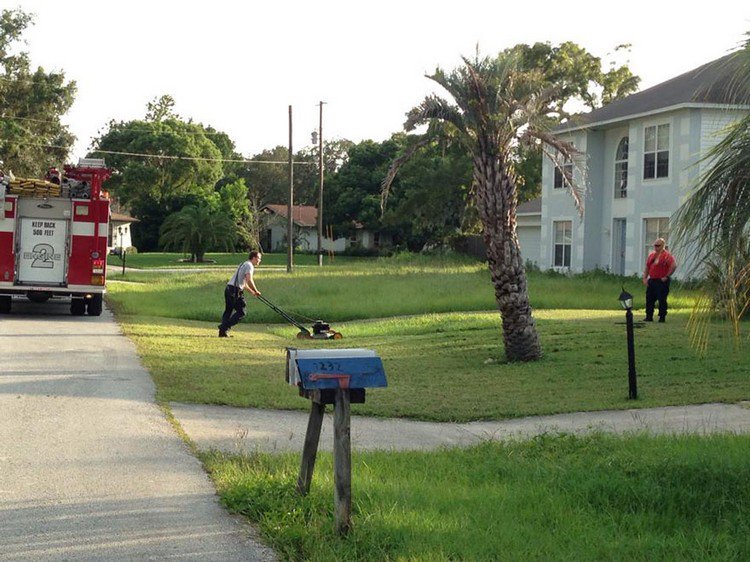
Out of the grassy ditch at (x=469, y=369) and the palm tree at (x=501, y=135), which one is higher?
the palm tree at (x=501, y=135)

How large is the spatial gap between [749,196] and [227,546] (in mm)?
3863

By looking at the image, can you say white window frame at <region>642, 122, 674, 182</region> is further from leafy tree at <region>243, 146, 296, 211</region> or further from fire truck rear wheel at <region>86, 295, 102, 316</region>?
leafy tree at <region>243, 146, 296, 211</region>

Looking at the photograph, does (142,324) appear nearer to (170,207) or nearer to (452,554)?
(452,554)

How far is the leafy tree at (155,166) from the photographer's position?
83.8 meters

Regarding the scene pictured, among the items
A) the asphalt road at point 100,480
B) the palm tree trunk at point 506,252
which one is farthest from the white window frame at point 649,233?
the asphalt road at point 100,480

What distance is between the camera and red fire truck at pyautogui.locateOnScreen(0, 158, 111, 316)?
2236cm

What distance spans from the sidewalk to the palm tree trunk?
4673 mm

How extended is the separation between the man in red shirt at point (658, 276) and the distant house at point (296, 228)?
64887mm

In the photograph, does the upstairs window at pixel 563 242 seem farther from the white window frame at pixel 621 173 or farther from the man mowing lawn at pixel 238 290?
the man mowing lawn at pixel 238 290

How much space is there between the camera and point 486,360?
54.6 ft

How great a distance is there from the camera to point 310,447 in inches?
268

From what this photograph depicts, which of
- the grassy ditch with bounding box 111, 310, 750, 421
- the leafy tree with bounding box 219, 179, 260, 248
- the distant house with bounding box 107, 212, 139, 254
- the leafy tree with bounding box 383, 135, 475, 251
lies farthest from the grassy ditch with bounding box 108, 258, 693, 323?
the distant house with bounding box 107, 212, 139, 254

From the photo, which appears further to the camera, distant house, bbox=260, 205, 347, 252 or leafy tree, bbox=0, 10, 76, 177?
distant house, bbox=260, 205, 347, 252

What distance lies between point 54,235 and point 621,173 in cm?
1991
